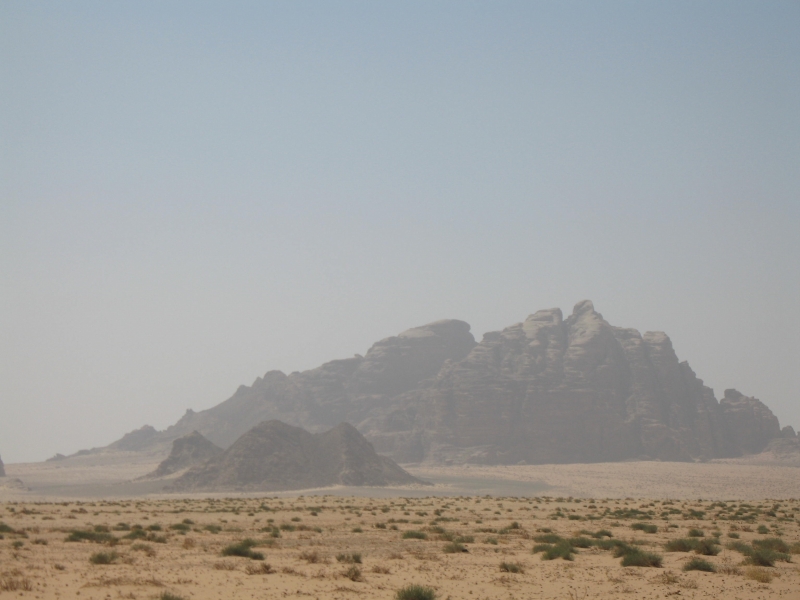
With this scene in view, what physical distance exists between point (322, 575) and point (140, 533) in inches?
609

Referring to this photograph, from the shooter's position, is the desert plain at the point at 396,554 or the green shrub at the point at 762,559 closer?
the desert plain at the point at 396,554

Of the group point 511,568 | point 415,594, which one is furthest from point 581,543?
point 415,594

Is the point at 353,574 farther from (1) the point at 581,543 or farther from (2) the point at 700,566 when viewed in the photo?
(1) the point at 581,543

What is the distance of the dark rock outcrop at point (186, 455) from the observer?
139 m

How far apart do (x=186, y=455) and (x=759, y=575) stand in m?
131

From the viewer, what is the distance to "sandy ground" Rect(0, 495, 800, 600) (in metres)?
21.0

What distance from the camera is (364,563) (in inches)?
1039

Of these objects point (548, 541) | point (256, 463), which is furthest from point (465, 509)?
point (256, 463)

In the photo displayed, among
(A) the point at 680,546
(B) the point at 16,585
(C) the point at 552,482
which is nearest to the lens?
(B) the point at 16,585

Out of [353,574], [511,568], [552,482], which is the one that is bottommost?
[552,482]

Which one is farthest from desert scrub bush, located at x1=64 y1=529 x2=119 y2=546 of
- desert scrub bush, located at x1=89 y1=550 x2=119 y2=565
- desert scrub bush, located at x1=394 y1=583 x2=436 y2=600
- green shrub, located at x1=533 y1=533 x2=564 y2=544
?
green shrub, located at x1=533 y1=533 x2=564 y2=544

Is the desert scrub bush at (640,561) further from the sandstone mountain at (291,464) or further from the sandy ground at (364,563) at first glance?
the sandstone mountain at (291,464)

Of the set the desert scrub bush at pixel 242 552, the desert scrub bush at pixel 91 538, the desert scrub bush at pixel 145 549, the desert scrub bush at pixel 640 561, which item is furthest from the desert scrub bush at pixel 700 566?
the desert scrub bush at pixel 91 538

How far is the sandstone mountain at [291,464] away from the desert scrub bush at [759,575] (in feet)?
317
